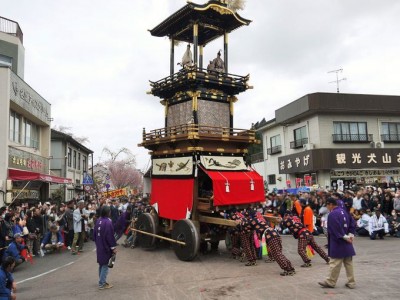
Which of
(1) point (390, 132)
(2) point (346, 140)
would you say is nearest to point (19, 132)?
(2) point (346, 140)

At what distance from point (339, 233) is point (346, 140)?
956 inches

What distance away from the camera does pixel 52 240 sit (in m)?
14.1

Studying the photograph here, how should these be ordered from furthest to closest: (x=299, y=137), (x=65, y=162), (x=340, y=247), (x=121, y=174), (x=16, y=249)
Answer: (x=121, y=174) → (x=299, y=137) → (x=65, y=162) → (x=16, y=249) → (x=340, y=247)

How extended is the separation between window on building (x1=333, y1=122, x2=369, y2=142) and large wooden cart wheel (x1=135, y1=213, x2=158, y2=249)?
823 inches

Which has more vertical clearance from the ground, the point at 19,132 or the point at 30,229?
the point at 19,132

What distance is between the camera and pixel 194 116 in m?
15.1

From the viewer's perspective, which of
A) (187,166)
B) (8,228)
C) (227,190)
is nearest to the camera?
(8,228)

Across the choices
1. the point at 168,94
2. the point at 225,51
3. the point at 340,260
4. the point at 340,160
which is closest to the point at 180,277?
the point at 340,260

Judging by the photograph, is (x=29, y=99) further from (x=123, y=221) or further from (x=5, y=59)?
(x=123, y=221)

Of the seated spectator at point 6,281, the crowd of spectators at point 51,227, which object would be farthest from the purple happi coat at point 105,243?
the crowd of spectators at point 51,227

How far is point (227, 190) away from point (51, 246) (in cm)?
747

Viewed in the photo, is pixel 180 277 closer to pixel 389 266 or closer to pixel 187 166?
pixel 187 166

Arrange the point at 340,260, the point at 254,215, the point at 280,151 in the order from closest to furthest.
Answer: the point at 340,260
the point at 254,215
the point at 280,151

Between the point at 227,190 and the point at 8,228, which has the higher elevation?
the point at 227,190
